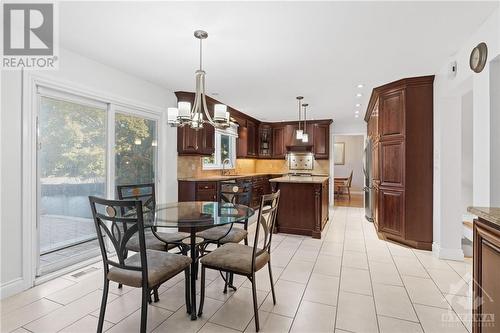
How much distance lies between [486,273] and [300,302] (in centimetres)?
135

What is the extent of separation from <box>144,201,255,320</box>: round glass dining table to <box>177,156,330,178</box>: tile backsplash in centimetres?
208

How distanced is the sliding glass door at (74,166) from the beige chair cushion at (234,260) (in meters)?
1.98

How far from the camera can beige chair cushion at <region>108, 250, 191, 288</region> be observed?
1684 millimetres

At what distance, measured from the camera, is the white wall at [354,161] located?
33.8ft

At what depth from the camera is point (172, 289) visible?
7.89ft

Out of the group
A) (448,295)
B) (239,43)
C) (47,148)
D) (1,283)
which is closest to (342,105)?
(239,43)

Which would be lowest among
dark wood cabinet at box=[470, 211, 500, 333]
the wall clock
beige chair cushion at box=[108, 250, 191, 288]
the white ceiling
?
beige chair cushion at box=[108, 250, 191, 288]

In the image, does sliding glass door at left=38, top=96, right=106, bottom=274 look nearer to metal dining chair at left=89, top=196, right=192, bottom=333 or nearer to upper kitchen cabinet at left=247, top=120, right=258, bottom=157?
metal dining chair at left=89, top=196, right=192, bottom=333

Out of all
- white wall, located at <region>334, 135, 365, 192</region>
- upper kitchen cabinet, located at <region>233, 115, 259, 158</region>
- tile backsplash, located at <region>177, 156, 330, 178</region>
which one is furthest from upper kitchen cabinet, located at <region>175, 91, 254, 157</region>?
white wall, located at <region>334, 135, 365, 192</region>

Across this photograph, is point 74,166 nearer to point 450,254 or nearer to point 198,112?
point 198,112

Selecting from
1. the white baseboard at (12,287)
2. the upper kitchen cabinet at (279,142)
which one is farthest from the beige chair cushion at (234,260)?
the upper kitchen cabinet at (279,142)

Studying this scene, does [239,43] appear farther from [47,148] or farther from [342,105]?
[342,105]

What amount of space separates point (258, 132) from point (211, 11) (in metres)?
5.62

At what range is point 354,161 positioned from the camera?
10.4 metres
